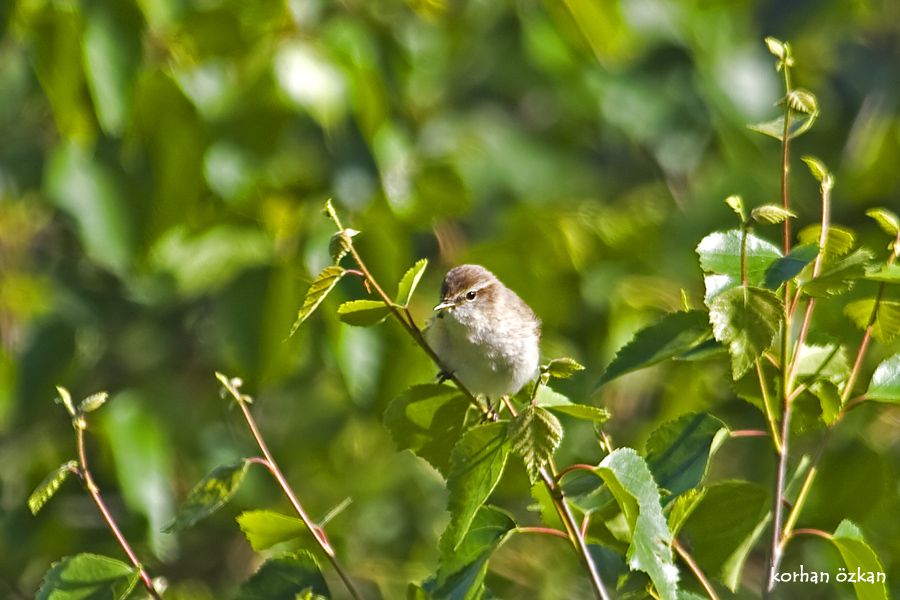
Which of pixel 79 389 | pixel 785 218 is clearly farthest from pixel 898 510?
pixel 79 389

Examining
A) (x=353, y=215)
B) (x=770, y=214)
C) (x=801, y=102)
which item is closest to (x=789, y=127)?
(x=801, y=102)

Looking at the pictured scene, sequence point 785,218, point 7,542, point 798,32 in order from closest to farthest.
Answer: point 785,218 < point 7,542 < point 798,32

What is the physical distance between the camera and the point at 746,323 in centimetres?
197

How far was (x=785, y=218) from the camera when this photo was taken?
2012mm

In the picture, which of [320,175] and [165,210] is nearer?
[165,210]

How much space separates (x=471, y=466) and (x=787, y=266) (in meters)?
0.60

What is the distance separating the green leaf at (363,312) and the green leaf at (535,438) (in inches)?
11.6

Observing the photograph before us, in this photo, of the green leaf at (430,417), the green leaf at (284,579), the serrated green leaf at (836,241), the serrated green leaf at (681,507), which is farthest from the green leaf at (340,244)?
the serrated green leaf at (836,241)

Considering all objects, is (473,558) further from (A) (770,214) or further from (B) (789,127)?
(B) (789,127)

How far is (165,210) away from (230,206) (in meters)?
0.36

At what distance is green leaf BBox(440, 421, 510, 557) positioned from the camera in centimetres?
204

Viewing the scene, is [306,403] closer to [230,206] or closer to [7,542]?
[7,542]

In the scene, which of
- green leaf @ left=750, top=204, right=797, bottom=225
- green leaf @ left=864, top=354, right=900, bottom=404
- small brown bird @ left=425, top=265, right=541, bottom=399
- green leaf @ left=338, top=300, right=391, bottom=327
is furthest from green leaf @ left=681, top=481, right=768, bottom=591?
small brown bird @ left=425, top=265, right=541, bottom=399

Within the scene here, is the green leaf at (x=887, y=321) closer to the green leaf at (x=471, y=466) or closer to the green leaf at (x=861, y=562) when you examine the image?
the green leaf at (x=861, y=562)
